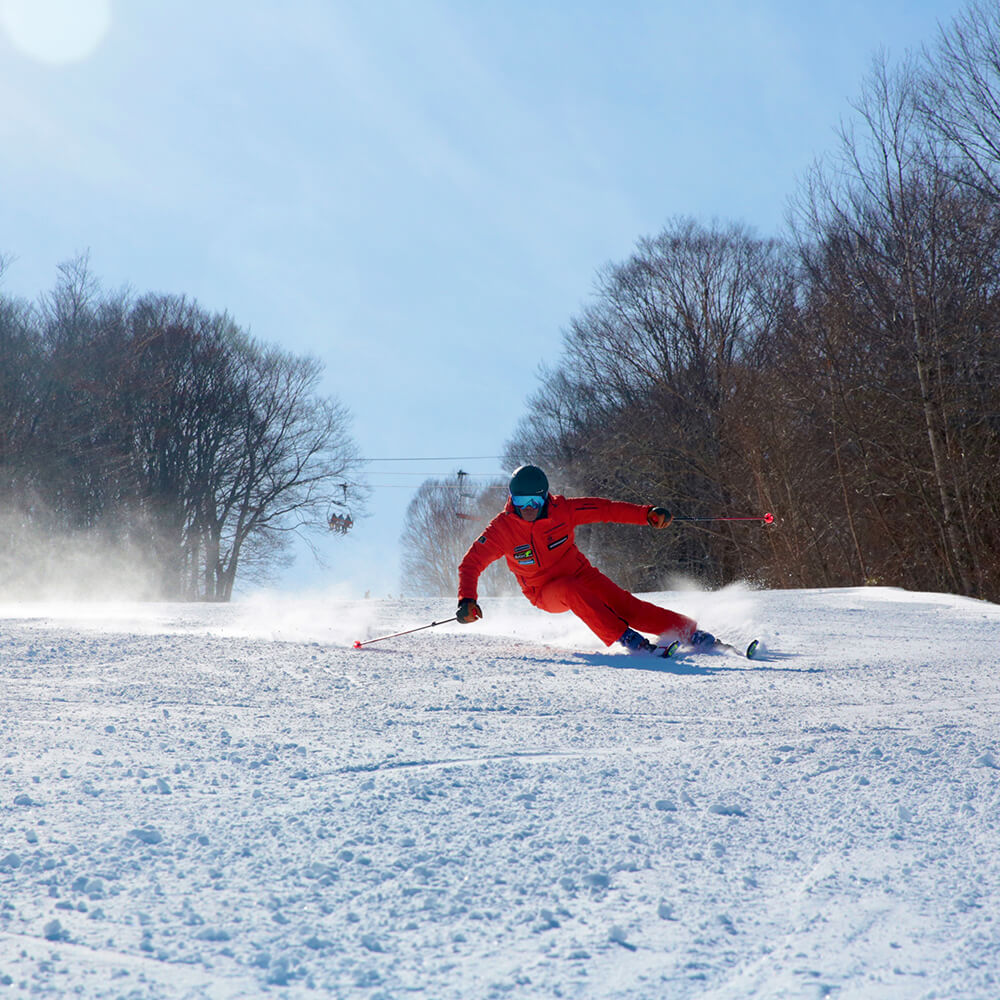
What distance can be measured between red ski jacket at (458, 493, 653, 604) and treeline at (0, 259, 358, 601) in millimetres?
19787

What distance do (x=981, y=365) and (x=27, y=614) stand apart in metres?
12.9

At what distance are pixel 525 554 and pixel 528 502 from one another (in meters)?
0.34

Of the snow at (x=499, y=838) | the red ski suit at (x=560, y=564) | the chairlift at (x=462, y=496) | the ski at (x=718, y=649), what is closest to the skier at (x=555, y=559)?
the red ski suit at (x=560, y=564)

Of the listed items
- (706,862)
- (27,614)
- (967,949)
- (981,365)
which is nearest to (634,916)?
(706,862)

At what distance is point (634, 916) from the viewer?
1504mm

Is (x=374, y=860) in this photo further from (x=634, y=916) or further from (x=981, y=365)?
(x=981, y=365)

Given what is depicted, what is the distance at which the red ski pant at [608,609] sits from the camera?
5457 mm

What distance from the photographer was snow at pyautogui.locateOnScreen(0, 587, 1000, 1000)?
1.34m

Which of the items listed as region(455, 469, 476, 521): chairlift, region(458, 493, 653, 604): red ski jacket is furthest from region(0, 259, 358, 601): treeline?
region(458, 493, 653, 604): red ski jacket

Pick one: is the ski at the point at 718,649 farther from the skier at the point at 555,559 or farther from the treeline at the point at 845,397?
the treeline at the point at 845,397

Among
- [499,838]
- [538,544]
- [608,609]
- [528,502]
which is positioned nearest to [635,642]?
[608,609]

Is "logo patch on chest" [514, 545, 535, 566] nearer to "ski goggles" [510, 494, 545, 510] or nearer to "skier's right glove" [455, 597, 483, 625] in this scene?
"ski goggles" [510, 494, 545, 510]

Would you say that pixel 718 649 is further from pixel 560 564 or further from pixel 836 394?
pixel 836 394

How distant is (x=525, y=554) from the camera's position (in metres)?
5.84
